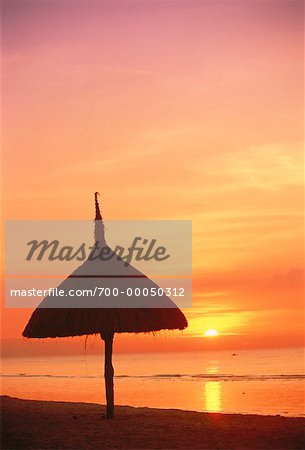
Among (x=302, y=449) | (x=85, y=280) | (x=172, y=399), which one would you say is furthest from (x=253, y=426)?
(x=172, y=399)

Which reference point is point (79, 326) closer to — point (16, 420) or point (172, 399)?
point (16, 420)

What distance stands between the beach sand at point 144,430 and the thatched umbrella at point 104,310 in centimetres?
88

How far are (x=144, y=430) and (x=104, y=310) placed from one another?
6.65ft

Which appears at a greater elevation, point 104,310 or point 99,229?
point 99,229

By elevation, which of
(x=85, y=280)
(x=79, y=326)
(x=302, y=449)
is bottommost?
(x=302, y=449)

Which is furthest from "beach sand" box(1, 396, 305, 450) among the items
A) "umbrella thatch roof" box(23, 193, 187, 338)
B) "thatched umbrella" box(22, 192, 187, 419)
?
"umbrella thatch roof" box(23, 193, 187, 338)

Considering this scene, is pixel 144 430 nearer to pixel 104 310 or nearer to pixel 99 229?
pixel 104 310

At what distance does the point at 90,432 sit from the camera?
11508 millimetres

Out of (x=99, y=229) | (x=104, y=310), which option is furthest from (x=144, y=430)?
(x=99, y=229)

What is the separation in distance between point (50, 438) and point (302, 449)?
373 cm

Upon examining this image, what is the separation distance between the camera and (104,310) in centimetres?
1198

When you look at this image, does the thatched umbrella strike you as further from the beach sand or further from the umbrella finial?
the beach sand

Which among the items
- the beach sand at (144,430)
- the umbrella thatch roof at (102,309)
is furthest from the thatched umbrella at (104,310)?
the beach sand at (144,430)

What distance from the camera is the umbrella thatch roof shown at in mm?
11977
